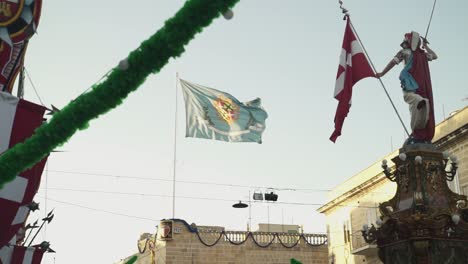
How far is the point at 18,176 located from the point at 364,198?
2206cm

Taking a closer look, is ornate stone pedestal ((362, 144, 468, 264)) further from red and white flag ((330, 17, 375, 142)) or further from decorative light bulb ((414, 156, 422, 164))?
red and white flag ((330, 17, 375, 142))

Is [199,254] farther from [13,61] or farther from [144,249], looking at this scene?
[13,61]

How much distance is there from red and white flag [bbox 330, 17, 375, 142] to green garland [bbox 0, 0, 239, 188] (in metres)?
7.15

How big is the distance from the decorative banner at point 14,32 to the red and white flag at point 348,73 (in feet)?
20.2

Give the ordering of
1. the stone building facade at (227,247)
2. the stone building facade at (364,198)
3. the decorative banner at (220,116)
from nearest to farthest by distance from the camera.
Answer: the decorative banner at (220,116) → the stone building facade at (364,198) → the stone building facade at (227,247)

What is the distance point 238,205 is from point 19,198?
73.2 ft

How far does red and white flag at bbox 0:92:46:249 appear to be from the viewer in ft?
34.0

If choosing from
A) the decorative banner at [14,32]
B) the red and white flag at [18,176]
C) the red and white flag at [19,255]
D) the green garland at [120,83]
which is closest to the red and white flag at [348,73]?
the red and white flag at [18,176]

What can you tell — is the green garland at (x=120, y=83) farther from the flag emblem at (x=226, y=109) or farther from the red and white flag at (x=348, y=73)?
the flag emblem at (x=226, y=109)

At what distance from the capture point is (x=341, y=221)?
32.7 meters

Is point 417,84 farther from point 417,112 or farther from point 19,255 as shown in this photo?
point 19,255

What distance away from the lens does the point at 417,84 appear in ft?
33.0

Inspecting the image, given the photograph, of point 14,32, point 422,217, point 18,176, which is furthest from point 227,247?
point 422,217

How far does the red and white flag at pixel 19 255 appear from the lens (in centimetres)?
1170
